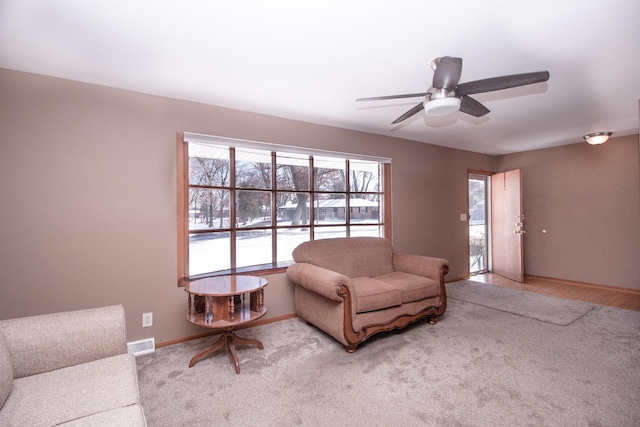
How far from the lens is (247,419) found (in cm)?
175

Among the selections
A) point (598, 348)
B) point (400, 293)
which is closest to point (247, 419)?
point (400, 293)

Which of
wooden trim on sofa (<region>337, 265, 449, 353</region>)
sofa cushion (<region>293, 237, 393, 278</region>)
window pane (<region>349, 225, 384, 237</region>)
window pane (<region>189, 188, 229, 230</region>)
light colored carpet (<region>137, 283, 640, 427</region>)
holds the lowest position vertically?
light colored carpet (<region>137, 283, 640, 427</region>)

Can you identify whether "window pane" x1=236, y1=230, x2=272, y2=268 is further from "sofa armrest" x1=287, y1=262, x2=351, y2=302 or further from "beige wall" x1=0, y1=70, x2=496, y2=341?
"beige wall" x1=0, y1=70, x2=496, y2=341

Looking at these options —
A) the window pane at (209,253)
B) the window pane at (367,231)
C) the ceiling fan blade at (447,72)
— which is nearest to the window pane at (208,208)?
the window pane at (209,253)

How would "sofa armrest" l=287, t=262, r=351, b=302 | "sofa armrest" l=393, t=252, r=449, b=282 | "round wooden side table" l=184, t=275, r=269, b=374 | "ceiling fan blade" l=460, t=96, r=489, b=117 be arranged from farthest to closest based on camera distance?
"sofa armrest" l=393, t=252, r=449, b=282 < "sofa armrest" l=287, t=262, r=351, b=302 < "round wooden side table" l=184, t=275, r=269, b=374 < "ceiling fan blade" l=460, t=96, r=489, b=117

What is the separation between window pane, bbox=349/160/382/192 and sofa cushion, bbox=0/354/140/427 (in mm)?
3247

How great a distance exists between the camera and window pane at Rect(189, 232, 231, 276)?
303 cm

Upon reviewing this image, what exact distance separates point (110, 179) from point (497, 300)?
4.77 metres

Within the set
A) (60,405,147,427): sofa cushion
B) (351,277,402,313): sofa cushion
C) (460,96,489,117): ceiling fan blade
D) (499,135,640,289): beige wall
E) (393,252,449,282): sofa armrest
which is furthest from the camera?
(499,135,640,289): beige wall

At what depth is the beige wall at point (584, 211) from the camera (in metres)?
4.39

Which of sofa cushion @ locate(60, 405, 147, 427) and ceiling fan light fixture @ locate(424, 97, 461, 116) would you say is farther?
ceiling fan light fixture @ locate(424, 97, 461, 116)

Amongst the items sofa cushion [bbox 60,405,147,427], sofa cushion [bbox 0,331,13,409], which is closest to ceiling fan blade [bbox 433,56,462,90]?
sofa cushion [bbox 60,405,147,427]

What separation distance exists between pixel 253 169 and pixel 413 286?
2174 millimetres

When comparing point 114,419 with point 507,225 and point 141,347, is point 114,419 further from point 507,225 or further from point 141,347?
point 507,225
